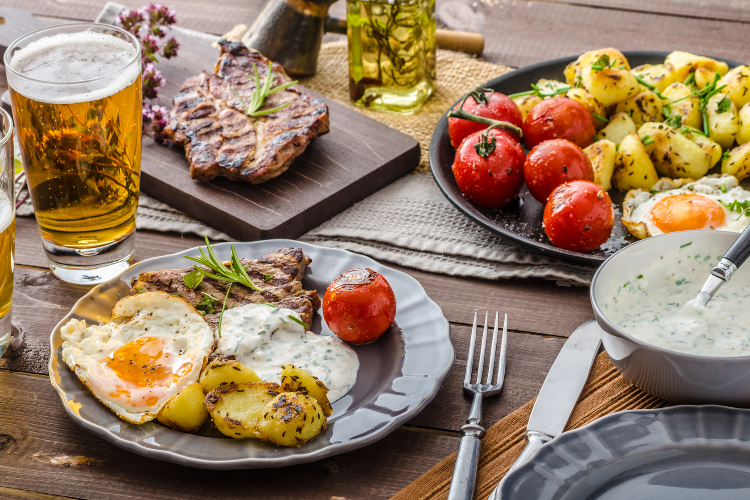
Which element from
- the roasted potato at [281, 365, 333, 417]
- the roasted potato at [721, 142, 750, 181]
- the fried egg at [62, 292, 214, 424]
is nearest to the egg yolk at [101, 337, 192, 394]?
the fried egg at [62, 292, 214, 424]

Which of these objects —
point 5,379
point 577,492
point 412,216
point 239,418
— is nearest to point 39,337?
point 5,379

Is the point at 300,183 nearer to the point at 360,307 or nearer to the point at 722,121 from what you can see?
the point at 360,307

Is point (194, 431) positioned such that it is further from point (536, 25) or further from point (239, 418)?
point (536, 25)

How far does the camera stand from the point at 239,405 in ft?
4.73

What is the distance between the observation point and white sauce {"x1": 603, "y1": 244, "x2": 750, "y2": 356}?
145cm

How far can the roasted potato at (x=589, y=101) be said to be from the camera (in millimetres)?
2438

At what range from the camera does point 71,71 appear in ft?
6.09

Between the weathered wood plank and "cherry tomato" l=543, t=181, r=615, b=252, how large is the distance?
73 centimetres

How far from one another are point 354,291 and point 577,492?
0.70 metres

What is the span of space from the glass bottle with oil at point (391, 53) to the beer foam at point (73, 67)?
106 centimetres

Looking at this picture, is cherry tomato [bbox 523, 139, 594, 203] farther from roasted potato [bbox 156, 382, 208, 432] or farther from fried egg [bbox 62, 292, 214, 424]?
roasted potato [bbox 156, 382, 208, 432]

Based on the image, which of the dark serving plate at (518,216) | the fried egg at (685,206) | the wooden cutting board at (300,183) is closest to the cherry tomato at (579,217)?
the dark serving plate at (518,216)

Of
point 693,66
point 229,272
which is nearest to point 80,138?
point 229,272

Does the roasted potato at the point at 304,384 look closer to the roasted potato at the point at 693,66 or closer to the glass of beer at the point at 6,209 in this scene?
the glass of beer at the point at 6,209
